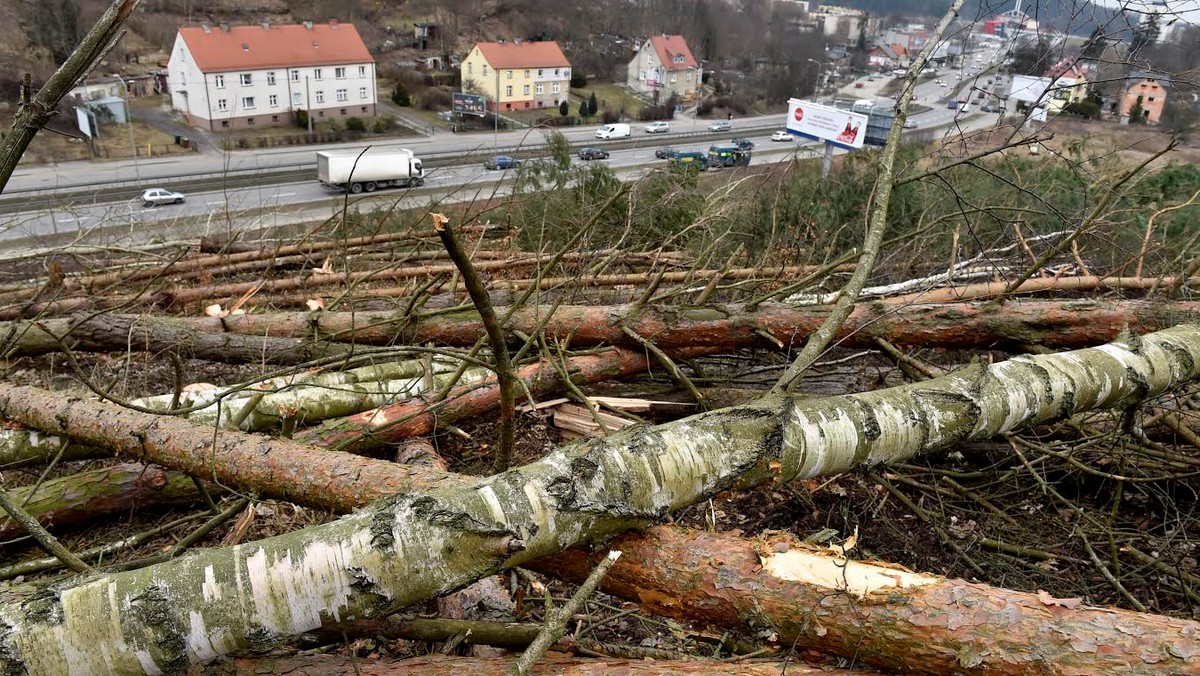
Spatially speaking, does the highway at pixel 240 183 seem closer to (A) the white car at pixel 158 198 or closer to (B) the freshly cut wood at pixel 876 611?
(A) the white car at pixel 158 198

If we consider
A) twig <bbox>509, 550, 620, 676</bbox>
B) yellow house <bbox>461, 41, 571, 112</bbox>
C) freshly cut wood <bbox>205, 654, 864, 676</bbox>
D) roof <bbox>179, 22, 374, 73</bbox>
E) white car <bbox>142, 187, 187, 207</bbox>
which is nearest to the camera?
twig <bbox>509, 550, 620, 676</bbox>

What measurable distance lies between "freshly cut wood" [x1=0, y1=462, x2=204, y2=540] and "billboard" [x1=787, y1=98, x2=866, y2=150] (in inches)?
652

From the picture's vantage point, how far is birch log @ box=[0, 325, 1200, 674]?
1.64 metres

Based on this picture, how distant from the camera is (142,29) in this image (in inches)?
1259

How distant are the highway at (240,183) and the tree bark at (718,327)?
3.49m

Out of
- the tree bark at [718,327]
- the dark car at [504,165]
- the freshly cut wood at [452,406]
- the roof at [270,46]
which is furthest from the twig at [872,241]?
the roof at [270,46]

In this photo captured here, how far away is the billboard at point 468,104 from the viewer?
27031 mm

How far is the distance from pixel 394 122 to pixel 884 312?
27.3 meters

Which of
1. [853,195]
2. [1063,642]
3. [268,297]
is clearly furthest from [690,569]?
[853,195]

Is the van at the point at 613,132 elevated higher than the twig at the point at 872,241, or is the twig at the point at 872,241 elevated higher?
the twig at the point at 872,241

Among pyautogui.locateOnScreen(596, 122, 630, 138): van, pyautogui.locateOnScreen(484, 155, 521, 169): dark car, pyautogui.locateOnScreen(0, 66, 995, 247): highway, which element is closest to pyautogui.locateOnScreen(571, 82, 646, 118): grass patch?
pyautogui.locateOnScreen(0, 66, 995, 247): highway

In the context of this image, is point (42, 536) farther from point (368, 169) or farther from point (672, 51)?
point (672, 51)

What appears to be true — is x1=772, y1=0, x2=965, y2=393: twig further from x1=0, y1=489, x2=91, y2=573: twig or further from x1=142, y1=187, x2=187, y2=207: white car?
x1=142, y1=187, x2=187, y2=207: white car

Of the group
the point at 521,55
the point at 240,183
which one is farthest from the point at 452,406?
the point at 521,55
